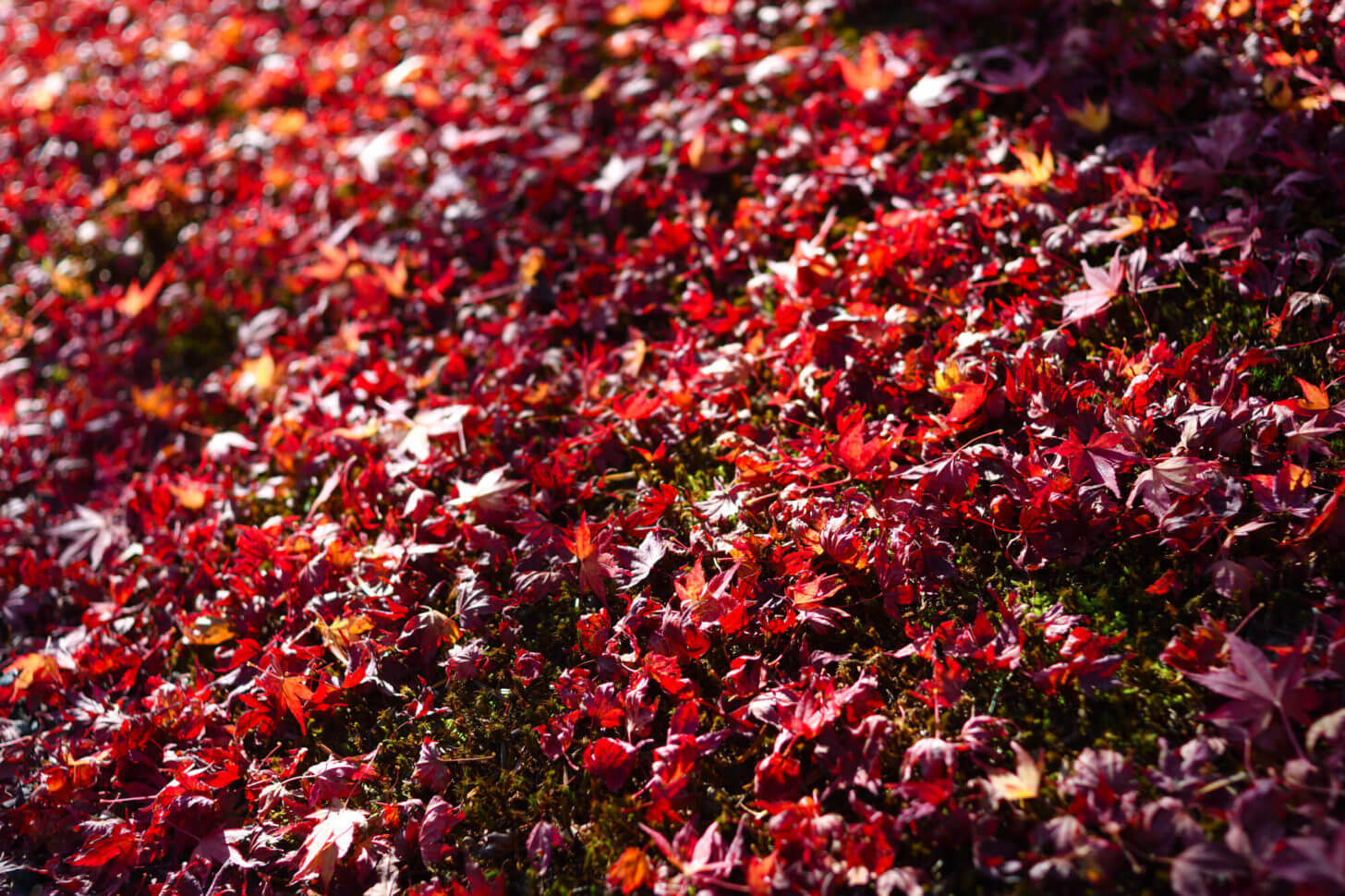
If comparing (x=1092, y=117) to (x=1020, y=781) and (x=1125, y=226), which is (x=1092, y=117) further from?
(x=1020, y=781)

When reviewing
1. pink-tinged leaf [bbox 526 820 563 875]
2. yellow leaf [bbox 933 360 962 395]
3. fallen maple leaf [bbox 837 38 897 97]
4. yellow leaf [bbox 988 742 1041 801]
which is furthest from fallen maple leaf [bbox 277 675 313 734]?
fallen maple leaf [bbox 837 38 897 97]

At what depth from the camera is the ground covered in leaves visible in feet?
5.24

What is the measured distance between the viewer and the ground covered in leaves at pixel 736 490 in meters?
1.60

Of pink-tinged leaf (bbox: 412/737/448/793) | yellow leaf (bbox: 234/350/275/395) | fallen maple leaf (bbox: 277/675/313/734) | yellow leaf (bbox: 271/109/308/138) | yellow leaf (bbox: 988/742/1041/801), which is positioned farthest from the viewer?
yellow leaf (bbox: 271/109/308/138)

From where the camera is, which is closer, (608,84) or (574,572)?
(574,572)

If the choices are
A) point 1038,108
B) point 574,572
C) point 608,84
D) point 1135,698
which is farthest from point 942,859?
point 608,84

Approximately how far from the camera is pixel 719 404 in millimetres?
2373

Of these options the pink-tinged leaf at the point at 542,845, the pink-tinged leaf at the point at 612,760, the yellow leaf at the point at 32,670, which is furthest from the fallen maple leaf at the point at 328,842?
the yellow leaf at the point at 32,670

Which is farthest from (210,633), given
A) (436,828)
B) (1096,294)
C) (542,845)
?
(1096,294)

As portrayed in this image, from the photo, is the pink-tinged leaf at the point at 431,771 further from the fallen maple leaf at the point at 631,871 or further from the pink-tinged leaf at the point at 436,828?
the fallen maple leaf at the point at 631,871

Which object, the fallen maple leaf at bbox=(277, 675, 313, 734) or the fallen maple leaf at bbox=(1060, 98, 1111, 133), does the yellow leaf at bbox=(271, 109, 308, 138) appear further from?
the fallen maple leaf at bbox=(1060, 98, 1111, 133)

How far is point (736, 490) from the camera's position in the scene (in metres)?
2.10

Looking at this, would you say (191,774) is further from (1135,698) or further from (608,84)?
(608,84)

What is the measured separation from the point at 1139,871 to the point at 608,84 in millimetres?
3229
